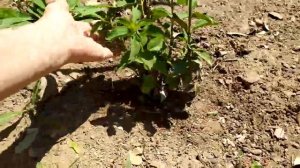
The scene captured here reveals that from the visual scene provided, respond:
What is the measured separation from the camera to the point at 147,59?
177 cm

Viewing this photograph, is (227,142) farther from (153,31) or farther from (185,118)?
(153,31)

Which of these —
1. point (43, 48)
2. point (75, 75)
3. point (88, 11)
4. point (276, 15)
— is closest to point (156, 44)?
point (88, 11)

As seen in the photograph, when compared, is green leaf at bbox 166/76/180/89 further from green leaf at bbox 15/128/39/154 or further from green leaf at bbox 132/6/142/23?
green leaf at bbox 15/128/39/154

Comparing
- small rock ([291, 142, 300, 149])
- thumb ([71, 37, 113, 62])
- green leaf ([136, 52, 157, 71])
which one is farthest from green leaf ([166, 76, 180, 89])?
small rock ([291, 142, 300, 149])

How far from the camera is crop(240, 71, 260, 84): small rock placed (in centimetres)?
202

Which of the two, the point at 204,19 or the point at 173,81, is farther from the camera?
the point at 173,81

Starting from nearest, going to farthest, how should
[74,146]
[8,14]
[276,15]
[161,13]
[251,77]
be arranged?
1. [161,13]
2. [8,14]
3. [74,146]
4. [251,77]
5. [276,15]

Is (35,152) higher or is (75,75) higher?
(75,75)

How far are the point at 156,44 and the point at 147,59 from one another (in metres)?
0.06

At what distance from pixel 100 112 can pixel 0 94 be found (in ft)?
1.71

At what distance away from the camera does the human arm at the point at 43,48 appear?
152 cm

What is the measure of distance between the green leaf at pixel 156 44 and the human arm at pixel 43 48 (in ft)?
0.57

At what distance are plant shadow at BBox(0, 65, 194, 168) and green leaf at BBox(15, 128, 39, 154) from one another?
12 millimetres

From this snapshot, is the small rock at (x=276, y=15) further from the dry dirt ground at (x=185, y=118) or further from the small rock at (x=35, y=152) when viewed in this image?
the small rock at (x=35, y=152)
